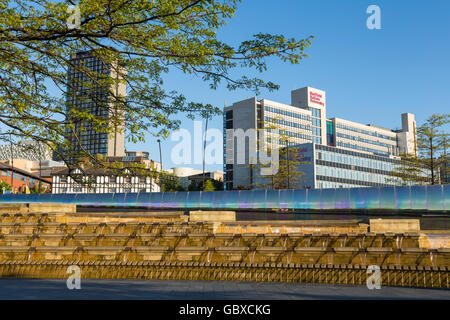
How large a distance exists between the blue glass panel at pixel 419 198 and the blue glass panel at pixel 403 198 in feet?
0.67

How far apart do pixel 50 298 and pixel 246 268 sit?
5.30 meters

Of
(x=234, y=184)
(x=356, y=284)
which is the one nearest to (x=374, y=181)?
(x=234, y=184)

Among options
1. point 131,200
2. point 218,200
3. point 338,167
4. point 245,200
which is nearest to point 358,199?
point 245,200

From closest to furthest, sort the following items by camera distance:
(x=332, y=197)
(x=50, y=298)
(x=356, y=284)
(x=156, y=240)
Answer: (x=50, y=298) < (x=356, y=284) < (x=156, y=240) < (x=332, y=197)

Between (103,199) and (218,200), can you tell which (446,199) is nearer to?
(218,200)

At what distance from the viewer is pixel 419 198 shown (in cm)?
2158

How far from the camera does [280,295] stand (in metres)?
8.78

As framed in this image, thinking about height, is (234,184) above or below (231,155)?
below

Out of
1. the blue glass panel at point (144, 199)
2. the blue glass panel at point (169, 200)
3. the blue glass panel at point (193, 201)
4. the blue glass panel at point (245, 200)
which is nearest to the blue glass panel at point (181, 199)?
the blue glass panel at point (169, 200)

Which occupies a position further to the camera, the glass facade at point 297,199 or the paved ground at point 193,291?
the glass facade at point 297,199

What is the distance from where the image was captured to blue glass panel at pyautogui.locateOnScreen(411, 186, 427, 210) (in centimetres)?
2138

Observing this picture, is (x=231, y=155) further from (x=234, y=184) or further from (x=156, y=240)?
(x=156, y=240)

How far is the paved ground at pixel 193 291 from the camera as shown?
8.48 metres

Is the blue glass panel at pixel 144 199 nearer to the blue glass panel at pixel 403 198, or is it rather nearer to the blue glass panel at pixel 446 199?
the blue glass panel at pixel 403 198
